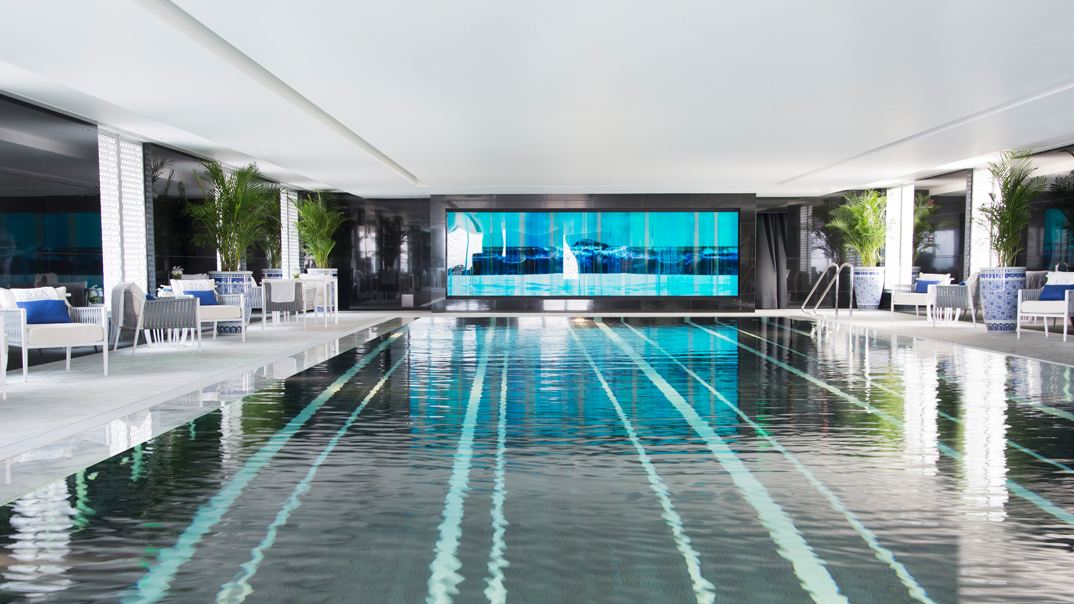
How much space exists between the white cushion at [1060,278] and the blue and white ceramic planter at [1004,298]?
0.53 metres

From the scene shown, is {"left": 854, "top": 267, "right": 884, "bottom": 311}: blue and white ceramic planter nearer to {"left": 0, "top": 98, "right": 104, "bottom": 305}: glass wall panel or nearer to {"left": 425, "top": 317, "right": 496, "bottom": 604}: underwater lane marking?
{"left": 425, "top": 317, "right": 496, "bottom": 604}: underwater lane marking

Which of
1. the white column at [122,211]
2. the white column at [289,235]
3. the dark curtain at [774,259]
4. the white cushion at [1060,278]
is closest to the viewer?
the white column at [122,211]

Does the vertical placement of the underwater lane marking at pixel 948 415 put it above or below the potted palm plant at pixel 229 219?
below

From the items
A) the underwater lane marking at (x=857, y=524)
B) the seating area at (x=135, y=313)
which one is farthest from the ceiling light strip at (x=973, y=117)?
the seating area at (x=135, y=313)

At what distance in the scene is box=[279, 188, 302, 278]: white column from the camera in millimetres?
16562

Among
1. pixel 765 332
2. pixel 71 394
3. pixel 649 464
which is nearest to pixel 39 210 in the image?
→ pixel 71 394

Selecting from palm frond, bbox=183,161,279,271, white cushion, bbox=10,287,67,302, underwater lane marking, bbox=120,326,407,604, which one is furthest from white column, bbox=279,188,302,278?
underwater lane marking, bbox=120,326,407,604

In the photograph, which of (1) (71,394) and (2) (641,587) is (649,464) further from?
(1) (71,394)

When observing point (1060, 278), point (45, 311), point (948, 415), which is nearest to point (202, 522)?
point (948, 415)

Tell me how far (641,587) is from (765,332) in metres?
9.73

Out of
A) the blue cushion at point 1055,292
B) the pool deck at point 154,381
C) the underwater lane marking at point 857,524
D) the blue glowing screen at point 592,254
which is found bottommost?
the underwater lane marking at point 857,524

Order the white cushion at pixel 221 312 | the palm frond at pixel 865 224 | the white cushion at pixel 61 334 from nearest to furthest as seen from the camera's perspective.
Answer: the white cushion at pixel 61 334 → the white cushion at pixel 221 312 → the palm frond at pixel 865 224

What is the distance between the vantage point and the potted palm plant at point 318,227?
1631cm

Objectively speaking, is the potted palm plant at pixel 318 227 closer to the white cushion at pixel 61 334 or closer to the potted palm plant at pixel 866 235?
the white cushion at pixel 61 334
